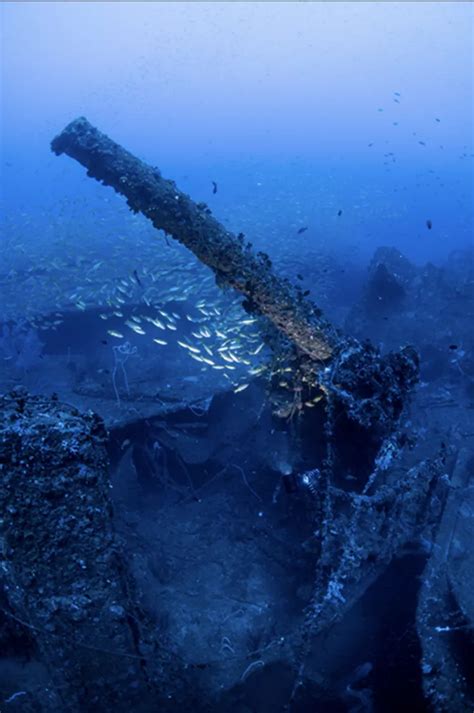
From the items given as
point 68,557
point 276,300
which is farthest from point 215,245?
point 68,557

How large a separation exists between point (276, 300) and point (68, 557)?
4.48 metres

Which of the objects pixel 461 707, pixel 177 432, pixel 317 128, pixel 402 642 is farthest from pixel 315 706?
pixel 317 128

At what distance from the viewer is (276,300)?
6.54 m

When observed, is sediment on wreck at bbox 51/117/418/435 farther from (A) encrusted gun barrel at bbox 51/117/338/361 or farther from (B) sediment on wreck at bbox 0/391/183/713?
(B) sediment on wreck at bbox 0/391/183/713

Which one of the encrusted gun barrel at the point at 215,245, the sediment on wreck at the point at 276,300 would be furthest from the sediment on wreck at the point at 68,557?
the encrusted gun barrel at the point at 215,245

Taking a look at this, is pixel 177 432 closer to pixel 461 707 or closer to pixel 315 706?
pixel 315 706

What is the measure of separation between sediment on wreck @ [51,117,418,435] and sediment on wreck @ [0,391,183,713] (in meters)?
3.44

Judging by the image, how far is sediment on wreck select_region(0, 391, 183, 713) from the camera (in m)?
3.33

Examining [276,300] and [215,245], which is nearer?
[276,300]

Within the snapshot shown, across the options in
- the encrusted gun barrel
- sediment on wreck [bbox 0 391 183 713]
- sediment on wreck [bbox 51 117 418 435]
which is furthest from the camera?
the encrusted gun barrel

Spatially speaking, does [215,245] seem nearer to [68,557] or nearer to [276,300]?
[276,300]

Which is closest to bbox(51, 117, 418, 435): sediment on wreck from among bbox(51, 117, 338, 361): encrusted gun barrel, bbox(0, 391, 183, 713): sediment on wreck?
bbox(51, 117, 338, 361): encrusted gun barrel

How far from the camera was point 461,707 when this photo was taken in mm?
3578

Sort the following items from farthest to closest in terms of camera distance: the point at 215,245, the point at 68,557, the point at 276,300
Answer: the point at 215,245 < the point at 276,300 < the point at 68,557
